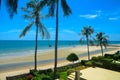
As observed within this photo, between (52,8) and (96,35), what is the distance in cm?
3240

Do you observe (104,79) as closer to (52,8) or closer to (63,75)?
(63,75)

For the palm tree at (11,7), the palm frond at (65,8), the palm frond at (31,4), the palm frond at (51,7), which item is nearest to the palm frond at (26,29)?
the palm frond at (31,4)

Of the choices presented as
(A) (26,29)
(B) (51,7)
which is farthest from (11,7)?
(A) (26,29)

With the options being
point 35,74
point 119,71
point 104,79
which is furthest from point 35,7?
point 119,71

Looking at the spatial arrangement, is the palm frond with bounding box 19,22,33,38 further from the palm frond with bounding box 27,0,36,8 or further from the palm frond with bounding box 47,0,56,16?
the palm frond with bounding box 47,0,56,16

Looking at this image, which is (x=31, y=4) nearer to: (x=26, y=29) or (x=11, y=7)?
(x=26, y=29)

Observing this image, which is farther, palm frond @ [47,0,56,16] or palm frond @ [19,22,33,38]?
Result: palm frond @ [19,22,33,38]

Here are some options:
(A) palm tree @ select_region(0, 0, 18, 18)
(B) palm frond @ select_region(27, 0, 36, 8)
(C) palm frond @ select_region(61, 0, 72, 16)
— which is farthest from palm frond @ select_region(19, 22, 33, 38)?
(A) palm tree @ select_region(0, 0, 18, 18)

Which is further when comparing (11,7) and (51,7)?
(51,7)

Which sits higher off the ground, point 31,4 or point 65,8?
point 31,4

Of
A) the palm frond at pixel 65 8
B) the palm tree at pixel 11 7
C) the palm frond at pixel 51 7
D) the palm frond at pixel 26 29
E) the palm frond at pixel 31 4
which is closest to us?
the palm tree at pixel 11 7

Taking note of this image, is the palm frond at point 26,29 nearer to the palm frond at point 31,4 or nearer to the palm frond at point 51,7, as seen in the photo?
the palm frond at point 31,4

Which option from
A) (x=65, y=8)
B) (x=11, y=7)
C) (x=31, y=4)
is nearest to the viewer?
(x=11, y=7)

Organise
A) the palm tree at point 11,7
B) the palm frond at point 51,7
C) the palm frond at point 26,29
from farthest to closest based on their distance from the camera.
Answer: the palm frond at point 26,29, the palm frond at point 51,7, the palm tree at point 11,7
